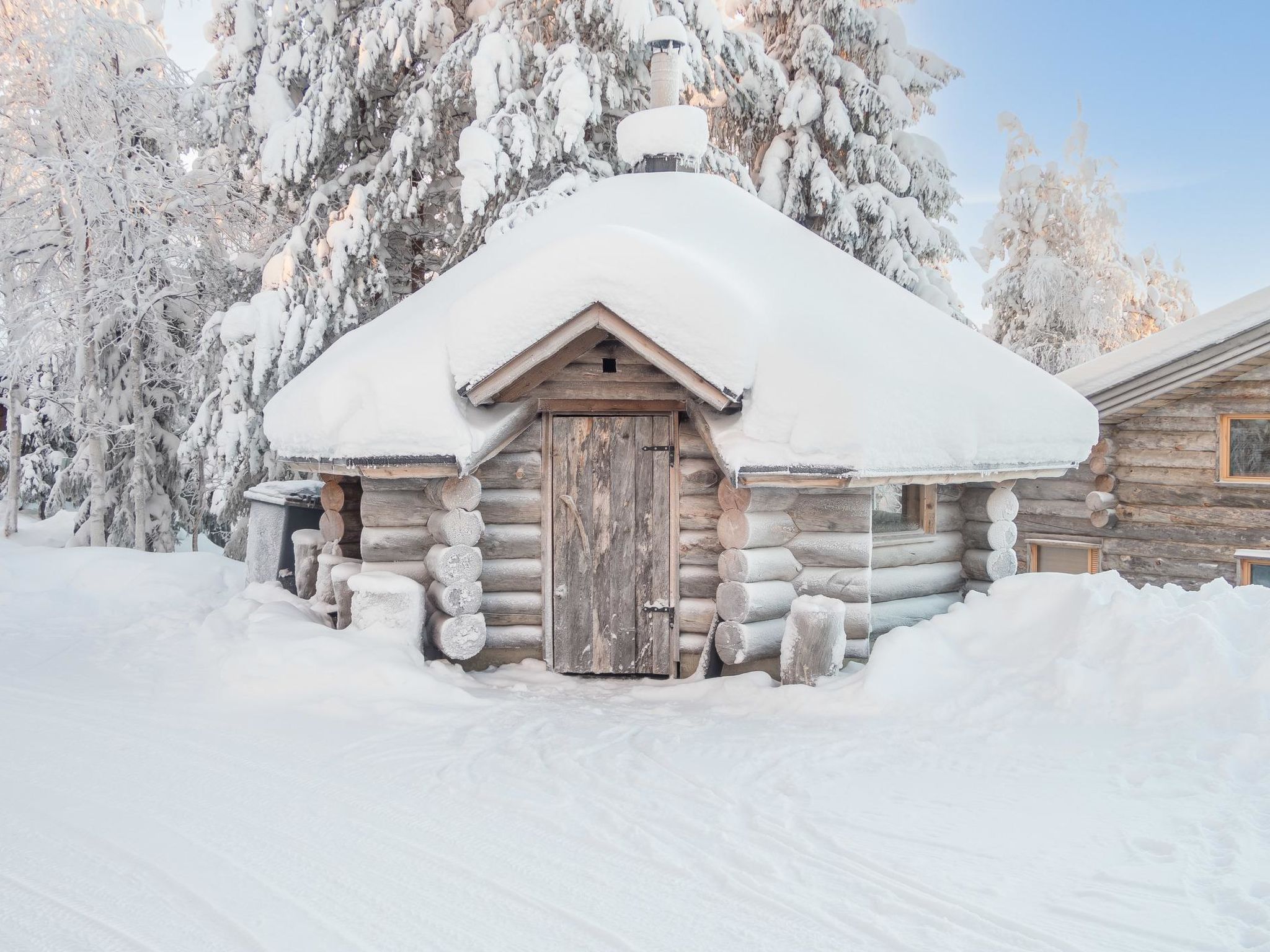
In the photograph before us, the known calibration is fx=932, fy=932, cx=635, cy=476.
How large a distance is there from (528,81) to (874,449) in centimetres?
884

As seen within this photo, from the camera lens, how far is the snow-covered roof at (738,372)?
6465mm

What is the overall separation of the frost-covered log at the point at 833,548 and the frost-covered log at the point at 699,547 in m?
0.57

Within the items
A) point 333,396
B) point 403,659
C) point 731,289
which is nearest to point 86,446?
point 333,396

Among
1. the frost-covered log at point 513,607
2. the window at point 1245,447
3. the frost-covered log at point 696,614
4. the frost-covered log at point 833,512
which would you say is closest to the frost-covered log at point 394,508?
the frost-covered log at point 513,607

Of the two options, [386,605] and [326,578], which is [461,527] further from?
[326,578]

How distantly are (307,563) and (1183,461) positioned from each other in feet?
34.9

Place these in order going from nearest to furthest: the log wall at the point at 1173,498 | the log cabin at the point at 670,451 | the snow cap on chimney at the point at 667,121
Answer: the log cabin at the point at 670,451
the snow cap on chimney at the point at 667,121
the log wall at the point at 1173,498

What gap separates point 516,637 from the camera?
7469mm

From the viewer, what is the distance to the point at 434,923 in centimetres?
341

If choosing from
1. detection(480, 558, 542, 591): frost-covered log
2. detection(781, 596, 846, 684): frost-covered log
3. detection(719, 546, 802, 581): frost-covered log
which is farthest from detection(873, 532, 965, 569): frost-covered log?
detection(480, 558, 542, 591): frost-covered log

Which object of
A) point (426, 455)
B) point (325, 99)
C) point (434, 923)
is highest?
point (325, 99)

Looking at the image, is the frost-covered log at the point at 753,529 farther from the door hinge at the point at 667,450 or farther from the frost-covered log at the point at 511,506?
the frost-covered log at the point at 511,506

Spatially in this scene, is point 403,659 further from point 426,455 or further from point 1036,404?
point 1036,404

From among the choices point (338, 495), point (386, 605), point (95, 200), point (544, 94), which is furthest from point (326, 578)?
point (95, 200)
